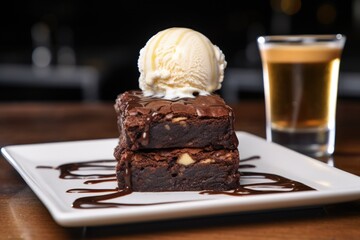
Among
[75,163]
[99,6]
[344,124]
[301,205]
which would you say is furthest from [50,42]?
[301,205]

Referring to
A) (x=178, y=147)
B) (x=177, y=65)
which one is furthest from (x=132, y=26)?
(x=178, y=147)

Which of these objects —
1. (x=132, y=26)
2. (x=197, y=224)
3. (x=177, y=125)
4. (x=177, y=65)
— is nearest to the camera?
(x=197, y=224)

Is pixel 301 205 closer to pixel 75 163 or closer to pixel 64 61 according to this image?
pixel 75 163

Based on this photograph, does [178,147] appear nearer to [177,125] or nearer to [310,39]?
[177,125]

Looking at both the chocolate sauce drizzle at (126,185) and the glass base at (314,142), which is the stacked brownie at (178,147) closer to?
the chocolate sauce drizzle at (126,185)

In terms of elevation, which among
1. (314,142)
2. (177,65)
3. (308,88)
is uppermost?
(177,65)

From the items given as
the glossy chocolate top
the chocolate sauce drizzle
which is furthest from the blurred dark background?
the glossy chocolate top
